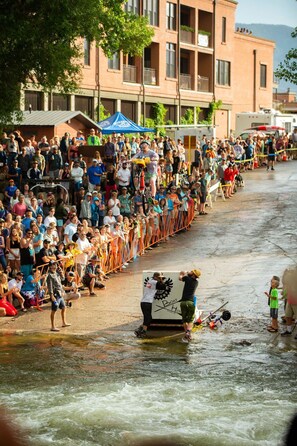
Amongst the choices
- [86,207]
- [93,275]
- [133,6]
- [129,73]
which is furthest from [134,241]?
[133,6]

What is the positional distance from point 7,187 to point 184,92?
40.1m

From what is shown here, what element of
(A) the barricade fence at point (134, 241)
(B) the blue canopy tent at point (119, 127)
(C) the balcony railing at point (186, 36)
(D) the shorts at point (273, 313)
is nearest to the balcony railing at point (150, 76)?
(C) the balcony railing at point (186, 36)

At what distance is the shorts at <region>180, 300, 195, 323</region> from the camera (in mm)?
20766

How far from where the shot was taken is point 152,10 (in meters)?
61.4

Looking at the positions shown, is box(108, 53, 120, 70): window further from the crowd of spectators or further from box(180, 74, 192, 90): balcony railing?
the crowd of spectators

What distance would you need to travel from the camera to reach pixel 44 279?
23453 mm

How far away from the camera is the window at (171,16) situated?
6369 cm

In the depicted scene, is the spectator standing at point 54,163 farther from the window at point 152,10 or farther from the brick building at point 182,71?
the window at point 152,10

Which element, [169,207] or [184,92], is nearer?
[169,207]

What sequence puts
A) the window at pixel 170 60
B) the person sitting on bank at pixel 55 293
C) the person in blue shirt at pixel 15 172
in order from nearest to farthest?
the person sitting on bank at pixel 55 293 → the person in blue shirt at pixel 15 172 → the window at pixel 170 60

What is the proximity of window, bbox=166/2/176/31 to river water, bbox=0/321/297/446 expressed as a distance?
4526 centimetres

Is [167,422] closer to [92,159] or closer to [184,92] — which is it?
[92,159]

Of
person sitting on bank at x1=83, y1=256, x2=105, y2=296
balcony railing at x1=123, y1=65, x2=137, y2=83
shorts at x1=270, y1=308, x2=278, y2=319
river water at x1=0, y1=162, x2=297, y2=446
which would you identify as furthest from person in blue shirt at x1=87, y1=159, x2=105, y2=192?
balcony railing at x1=123, y1=65, x2=137, y2=83

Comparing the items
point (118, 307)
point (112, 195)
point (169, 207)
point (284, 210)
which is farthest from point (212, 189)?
point (118, 307)
